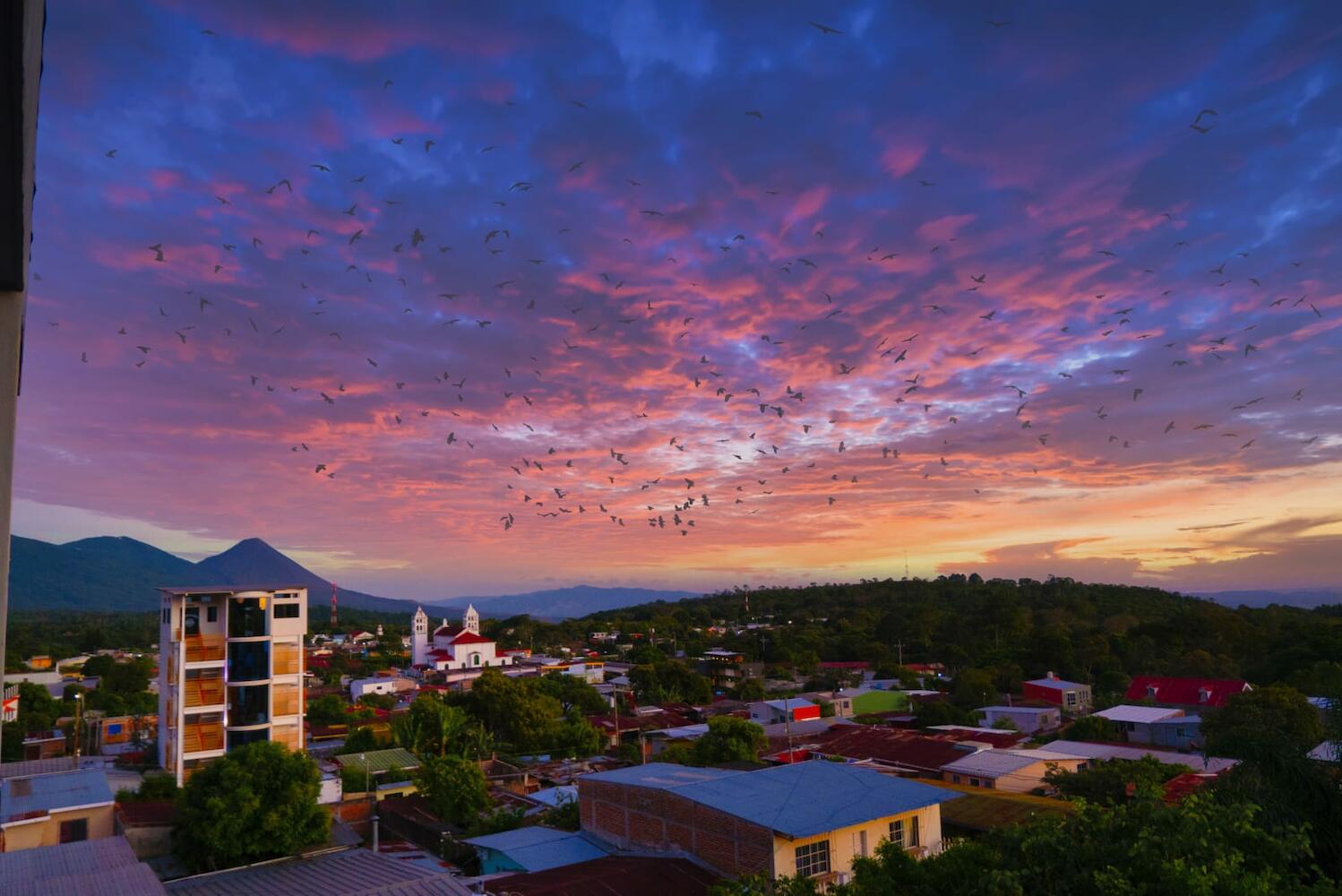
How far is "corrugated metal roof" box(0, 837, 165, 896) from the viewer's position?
42.2 ft

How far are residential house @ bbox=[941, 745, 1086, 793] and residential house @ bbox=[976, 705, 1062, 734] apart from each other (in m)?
13.8

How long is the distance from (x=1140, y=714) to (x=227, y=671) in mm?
38357

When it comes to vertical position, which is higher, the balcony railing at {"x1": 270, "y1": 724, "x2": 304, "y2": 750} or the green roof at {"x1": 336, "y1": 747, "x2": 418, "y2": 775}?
the balcony railing at {"x1": 270, "y1": 724, "x2": 304, "y2": 750}

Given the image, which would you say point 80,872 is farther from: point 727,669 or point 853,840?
point 727,669

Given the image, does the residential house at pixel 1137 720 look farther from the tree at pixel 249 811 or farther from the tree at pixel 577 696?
the tree at pixel 249 811

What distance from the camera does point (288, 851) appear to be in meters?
17.8

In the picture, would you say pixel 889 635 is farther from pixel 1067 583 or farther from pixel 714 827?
pixel 714 827

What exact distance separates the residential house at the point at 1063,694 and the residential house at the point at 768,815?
34273 mm

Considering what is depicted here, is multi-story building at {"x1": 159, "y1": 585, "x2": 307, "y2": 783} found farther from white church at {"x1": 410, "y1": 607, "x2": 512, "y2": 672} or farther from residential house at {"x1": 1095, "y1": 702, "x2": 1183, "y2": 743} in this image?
white church at {"x1": 410, "y1": 607, "x2": 512, "y2": 672}

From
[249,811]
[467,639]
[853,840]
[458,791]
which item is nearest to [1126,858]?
[853,840]

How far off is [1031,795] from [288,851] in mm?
20800

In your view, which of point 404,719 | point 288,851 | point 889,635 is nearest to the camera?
point 288,851

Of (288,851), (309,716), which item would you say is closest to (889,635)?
(309,716)

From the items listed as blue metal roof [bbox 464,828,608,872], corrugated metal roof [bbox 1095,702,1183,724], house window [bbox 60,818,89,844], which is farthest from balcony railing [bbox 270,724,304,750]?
corrugated metal roof [bbox 1095,702,1183,724]
